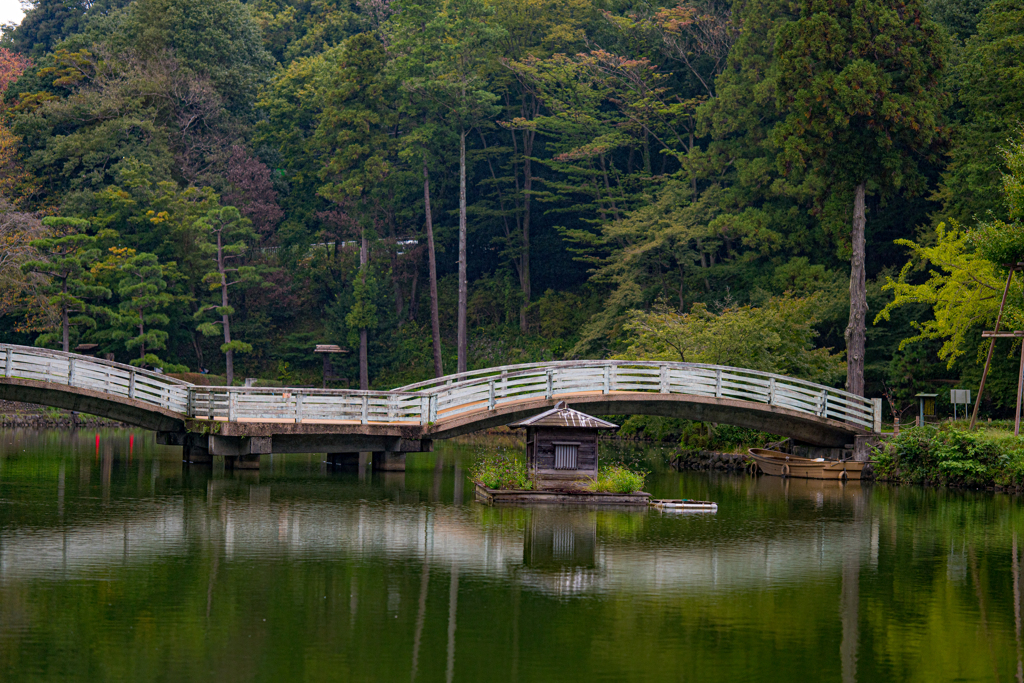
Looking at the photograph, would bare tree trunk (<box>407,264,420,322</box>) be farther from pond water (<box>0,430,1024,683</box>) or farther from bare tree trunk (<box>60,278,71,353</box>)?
pond water (<box>0,430,1024,683</box>)

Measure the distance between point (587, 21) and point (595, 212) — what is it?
9.75 m

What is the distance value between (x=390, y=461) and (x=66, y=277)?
23.9 metres

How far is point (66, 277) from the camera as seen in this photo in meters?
46.4

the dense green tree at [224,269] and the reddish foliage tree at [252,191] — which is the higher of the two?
the reddish foliage tree at [252,191]

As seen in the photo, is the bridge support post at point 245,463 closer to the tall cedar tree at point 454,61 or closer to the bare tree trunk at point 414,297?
the tall cedar tree at point 454,61

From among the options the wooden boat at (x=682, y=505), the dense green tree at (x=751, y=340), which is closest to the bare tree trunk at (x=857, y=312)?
the dense green tree at (x=751, y=340)

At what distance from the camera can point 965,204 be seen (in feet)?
126

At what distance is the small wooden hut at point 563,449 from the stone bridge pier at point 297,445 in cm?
532

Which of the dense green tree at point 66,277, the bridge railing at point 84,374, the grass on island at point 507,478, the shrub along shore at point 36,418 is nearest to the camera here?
the grass on island at point 507,478

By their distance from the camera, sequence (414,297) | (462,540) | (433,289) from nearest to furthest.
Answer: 1. (462,540)
2. (433,289)
3. (414,297)

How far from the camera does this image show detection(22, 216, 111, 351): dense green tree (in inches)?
1802

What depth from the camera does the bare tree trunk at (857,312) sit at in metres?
38.2

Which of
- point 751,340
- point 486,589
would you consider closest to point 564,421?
point 486,589

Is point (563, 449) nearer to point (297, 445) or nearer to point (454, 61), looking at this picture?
point (297, 445)
